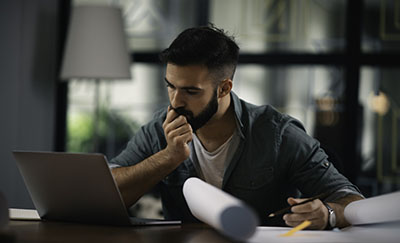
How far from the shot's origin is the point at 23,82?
3.82 m

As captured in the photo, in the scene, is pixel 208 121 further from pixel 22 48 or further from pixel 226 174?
pixel 22 48

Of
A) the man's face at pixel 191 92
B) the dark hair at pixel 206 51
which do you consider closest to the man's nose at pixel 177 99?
the man's face at pixel 191 92

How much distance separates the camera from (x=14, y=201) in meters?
3.77

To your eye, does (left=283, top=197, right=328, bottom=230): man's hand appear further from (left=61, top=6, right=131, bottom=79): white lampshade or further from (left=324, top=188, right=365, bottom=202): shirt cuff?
(left=61, top=6, right=131, bottom=79): white lampshade

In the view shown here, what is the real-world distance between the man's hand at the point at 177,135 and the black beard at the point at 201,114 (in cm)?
3

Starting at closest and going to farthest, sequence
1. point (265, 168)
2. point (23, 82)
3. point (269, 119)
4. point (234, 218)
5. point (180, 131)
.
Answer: point (234, 218) → point (180, 131) → point (265, 168) → point (269, 119) → point (23, 82)

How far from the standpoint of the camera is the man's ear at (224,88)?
2.18 metres

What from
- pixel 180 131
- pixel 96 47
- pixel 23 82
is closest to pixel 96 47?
pixel 96 47

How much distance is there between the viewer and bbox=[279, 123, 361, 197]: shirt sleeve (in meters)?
1.96

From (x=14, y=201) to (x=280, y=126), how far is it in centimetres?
222

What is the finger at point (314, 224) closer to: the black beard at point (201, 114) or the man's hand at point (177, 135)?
the man's hand at point (177, 135)

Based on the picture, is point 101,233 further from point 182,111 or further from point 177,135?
point 182,111

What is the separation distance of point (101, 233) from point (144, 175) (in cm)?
53

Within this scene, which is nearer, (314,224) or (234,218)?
(234,218)
